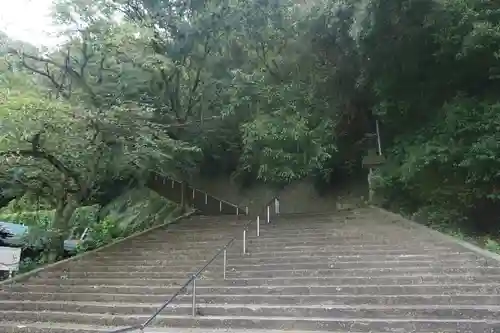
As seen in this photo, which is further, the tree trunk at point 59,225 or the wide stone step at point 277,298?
the tree trunk at point 59,225

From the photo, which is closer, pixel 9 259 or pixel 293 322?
pixel 293 322

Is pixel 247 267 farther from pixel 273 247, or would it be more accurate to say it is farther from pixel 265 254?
pixel 273 247

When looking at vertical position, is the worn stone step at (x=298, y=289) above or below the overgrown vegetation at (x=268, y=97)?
below

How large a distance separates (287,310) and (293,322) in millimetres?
420

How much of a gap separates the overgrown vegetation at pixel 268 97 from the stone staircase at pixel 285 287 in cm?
203

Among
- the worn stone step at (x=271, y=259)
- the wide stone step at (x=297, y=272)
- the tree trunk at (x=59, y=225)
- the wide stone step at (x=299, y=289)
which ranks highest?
the tree trunk at (x=59, y=225)

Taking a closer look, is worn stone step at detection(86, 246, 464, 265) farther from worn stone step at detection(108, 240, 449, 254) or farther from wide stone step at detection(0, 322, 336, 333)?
wide stone step at detection(0, 322, 336, 333)

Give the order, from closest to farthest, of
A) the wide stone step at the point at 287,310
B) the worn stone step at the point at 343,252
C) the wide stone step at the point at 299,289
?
the wide stone step at the point at 287,310
the wide stone step at the point at 299,289
the worn stone step at the point at 343,252

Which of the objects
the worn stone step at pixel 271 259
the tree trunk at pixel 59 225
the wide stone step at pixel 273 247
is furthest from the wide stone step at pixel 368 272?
the tree trunk at pixel 59 225

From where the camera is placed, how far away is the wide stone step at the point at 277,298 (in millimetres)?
6957

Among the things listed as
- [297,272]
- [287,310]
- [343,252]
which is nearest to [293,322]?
[287,310]

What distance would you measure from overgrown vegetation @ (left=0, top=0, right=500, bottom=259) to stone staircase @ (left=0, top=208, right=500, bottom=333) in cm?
203

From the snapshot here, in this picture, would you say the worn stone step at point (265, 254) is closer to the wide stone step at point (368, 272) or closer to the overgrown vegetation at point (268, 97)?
the wide stone step at point (368, 272)

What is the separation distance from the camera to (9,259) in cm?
1164
